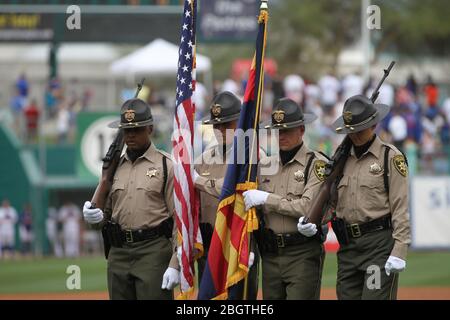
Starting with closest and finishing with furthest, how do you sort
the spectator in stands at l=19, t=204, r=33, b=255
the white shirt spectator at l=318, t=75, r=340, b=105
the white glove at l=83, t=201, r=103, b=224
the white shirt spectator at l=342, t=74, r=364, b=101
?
1. the white glove at l=83, t=201, r=103, b=224
2. the spectator in stands at l=19, t=204, r=33, b=255
3. the white shirt spectator at l=342, t=74, r=364, b=101
4. the white shirt spectator at l=318, t=75, r=340, b=105

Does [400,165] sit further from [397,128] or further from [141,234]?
[397,128]

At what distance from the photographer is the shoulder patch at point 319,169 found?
10023mm

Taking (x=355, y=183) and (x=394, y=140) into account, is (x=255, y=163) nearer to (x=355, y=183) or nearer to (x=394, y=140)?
(x=355, y=183)

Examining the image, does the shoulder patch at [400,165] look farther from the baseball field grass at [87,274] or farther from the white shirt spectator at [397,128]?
the white shirt spectator at [397,128]

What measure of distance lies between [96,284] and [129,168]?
8335 millimetres

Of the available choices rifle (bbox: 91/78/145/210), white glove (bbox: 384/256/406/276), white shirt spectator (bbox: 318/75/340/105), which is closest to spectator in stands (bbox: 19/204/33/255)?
white shirt spectator (bbox: 318/75/340/105)

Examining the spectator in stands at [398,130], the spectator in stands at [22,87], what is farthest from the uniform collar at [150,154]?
the spectator in stands at [22,87]

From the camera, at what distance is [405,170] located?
964cm

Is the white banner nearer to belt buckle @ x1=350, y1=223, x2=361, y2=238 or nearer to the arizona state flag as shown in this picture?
belt buckle @ x1=350, y1=223, x2=361, y2=238

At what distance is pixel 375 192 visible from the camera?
9.67m

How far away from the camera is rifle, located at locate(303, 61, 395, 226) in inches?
382

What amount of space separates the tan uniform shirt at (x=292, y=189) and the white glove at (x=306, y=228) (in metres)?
0.18

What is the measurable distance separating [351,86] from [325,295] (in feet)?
38.7

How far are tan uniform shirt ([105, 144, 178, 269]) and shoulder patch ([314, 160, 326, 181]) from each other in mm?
1314
